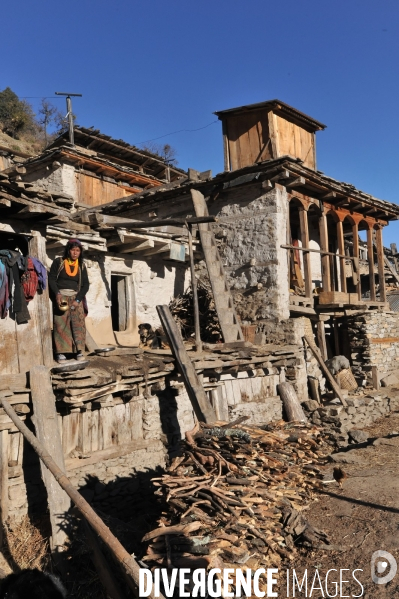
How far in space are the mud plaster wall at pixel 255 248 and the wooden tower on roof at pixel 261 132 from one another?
4.48 feet

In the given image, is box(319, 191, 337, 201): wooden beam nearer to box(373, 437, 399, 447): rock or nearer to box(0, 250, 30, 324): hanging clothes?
box(373, 437, 399, 447): rock

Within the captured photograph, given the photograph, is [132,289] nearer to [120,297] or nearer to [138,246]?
[120,297]

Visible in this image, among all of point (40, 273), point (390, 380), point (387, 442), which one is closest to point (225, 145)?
point (40, 273)

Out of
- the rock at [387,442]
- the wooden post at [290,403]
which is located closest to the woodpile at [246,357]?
the wooden post at [290,403]

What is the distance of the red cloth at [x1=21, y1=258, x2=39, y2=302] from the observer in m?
7.27

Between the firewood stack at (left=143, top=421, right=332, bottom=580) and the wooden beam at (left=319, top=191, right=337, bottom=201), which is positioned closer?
the firewood stack at (left=143, top=421, right=332, bottom=580)

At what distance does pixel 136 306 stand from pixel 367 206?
26.8 feet

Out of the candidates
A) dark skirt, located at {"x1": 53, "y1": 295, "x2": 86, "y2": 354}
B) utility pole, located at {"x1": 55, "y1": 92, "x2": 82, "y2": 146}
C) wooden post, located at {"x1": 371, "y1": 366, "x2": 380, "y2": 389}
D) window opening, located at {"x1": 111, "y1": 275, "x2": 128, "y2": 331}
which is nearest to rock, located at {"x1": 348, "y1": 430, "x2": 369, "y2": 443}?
wooden post, located at {"x1": 371, "y1": 366, "x2": 380, "y2": 389}

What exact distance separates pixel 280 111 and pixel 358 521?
35.4 feet

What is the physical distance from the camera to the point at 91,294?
10.6 meters

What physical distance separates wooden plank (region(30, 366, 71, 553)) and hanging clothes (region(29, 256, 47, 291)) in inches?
50.7

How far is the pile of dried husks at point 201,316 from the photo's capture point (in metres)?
12.1

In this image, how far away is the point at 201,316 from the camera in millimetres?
12469

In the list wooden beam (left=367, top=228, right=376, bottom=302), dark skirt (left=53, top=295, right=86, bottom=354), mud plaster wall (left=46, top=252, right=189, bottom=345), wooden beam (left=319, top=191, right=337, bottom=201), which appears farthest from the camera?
wooden beam (left=367, top=228, right=376, bottom=302)
